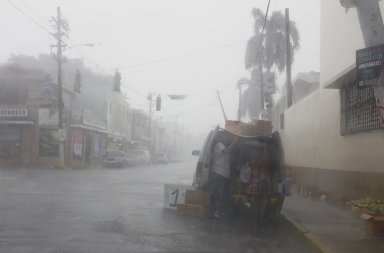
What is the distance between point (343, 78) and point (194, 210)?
15.4ft

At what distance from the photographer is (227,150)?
1104cm

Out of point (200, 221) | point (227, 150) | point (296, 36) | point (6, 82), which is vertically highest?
point (296, 36)

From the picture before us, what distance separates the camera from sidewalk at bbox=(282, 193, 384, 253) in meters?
7.96

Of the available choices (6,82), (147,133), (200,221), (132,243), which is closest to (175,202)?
(200,221)

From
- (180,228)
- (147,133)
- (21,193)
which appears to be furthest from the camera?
(147,133)

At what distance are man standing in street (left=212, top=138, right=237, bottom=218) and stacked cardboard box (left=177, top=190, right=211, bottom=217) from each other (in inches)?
13.0

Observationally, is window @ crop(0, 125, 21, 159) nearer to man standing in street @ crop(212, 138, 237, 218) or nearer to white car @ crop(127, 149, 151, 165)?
white car @ crop(127, 149, 151, 165)

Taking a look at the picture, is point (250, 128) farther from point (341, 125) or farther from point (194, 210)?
point (341, 125)

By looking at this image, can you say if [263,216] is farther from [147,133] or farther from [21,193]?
[147,133]

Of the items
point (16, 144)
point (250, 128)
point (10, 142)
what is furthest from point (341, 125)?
point (10, 142)

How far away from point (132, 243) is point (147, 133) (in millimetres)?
73812

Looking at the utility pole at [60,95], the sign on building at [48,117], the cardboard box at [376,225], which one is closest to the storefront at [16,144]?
the sign on building at [48,117]

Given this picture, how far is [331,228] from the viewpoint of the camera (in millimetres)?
9930

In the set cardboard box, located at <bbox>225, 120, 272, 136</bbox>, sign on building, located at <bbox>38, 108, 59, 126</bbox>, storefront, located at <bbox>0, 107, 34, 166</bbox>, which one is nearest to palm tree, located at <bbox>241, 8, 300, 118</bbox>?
sign on building, located at <bbox>38, 108, 59, 126</bbox>
